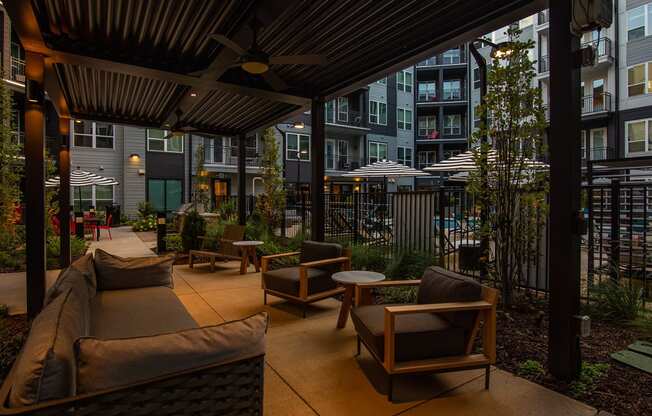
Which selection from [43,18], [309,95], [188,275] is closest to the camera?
[43,18]

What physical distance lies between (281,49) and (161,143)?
14.0 meters

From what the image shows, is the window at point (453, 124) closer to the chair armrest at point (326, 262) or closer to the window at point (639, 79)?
the window at point (639, 79)

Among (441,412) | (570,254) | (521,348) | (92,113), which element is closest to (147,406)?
(441,412)

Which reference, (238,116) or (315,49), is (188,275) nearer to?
(238,116)

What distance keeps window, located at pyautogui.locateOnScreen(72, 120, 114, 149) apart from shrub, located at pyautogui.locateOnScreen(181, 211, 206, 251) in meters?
9.87

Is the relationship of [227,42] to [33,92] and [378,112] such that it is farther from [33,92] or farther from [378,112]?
[378,112]

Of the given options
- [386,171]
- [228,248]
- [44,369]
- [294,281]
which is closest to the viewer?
[44,369]

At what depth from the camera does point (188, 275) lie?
6.80 meters

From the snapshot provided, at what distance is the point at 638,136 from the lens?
594 inches

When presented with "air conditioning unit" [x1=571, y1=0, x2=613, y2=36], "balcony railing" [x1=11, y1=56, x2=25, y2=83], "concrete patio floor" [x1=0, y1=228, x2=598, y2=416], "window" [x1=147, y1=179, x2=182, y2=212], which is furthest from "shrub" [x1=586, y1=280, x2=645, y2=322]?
"balcony railing" [x1=11, y1=56, x2=25, y2=83]

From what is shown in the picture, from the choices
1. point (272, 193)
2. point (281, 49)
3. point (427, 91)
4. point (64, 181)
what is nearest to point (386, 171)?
point (272, 193)

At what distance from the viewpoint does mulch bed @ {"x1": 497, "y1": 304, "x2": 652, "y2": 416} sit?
258 cm

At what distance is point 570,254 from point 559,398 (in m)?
1.08

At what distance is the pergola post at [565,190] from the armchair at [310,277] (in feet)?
8.19
